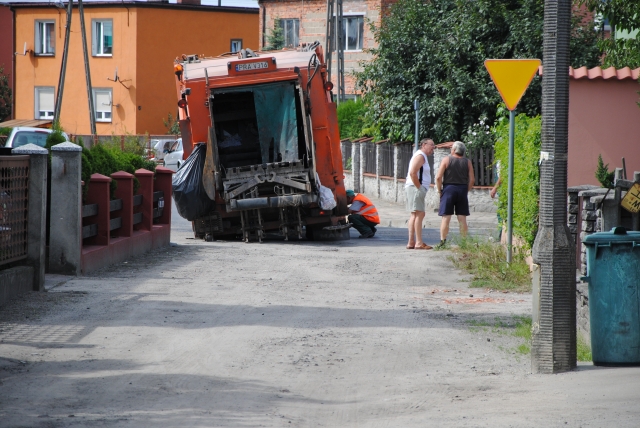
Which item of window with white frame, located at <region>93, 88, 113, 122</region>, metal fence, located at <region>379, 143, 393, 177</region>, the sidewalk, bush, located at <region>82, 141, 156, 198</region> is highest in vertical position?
window with white frame, located at <region>93, 88, 113, 122</region>

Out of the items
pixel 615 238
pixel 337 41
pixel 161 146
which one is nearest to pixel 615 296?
pixel 615 238

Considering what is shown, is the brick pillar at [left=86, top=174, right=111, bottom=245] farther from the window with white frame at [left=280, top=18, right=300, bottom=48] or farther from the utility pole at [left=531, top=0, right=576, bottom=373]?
the window with white frame at [left=280, top=18, right=300, bottom=48]

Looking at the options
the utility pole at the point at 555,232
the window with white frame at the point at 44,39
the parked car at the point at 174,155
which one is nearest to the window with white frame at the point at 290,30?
the parked car at the point at 174,155

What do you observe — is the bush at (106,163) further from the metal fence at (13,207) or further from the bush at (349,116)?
the bush at (349,116)

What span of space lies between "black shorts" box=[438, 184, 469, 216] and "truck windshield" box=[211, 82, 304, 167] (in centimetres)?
254

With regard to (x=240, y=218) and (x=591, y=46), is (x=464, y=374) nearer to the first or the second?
(x=240, y=218)

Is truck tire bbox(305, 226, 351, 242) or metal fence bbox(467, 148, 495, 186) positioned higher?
metal fence bbox(467, 148, 495, 186)

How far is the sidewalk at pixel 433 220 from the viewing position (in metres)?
19.7

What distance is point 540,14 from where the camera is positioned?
80.9 ft

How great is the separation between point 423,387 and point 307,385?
0.77 metres

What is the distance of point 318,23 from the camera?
1751 inches

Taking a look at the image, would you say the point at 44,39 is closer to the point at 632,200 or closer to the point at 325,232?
the point at 325,232

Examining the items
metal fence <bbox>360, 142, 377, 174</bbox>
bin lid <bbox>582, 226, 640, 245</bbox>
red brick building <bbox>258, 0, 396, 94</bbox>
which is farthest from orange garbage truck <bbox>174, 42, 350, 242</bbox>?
red brick building <bbox>258, 0, 396, 94</bbox>

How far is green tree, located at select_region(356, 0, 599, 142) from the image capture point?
24953mm
